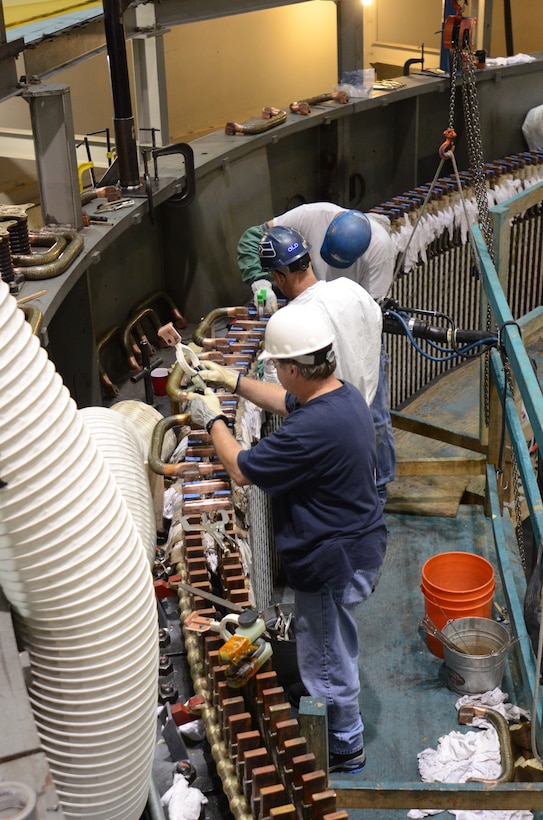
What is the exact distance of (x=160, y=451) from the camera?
3.90 m

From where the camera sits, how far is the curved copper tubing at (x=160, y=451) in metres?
3.76

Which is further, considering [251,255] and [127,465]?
[251,255]

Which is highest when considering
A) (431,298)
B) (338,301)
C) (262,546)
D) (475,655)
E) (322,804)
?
(338,301)

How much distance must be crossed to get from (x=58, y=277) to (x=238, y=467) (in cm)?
164

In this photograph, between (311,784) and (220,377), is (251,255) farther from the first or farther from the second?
(311,784)

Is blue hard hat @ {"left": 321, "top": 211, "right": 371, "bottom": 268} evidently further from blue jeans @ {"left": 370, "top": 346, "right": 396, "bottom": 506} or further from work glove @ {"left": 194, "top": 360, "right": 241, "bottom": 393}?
work glove @ {"left": 194, "top": 360, "right": 241, "bottom": 393}

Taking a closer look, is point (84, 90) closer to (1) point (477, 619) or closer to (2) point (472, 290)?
(2) point (472, 290)

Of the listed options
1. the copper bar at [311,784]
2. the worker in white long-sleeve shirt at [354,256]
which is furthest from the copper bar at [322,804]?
the worker in white long-sleeve shirt at [354,256]

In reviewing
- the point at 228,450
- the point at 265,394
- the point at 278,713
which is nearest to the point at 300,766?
the point at 278,713

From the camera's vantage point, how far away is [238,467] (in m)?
3.34

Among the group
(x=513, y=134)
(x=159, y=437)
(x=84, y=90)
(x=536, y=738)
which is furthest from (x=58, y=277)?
(x=84, y=90)

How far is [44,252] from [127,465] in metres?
1.54

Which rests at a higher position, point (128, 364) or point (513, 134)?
point (513, 134)

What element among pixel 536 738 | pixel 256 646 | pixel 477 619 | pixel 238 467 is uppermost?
pixel 238 467
